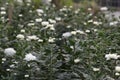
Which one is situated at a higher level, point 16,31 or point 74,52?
point 16,31

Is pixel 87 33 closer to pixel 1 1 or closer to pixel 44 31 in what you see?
pixel 44 31

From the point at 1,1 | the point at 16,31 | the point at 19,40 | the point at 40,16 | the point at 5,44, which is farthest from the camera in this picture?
the point at 1,1

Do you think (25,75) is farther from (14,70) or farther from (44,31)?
(44,31)

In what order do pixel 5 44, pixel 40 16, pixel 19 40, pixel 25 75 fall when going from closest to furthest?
pixel 25 75 < pixel 19 40 < pixel 5 44 < pixel 40 16

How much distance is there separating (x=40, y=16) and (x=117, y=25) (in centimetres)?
118

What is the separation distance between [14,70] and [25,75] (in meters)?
0.16

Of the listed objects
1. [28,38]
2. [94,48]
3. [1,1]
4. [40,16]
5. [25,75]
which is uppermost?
[1,1]

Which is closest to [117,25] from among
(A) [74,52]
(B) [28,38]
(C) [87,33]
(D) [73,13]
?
(C) [87,33]

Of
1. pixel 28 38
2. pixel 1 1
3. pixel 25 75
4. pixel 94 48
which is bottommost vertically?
pixel 25 75

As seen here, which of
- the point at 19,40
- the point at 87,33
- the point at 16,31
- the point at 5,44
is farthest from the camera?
the point at 16,31

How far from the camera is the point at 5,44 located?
3.89 metres

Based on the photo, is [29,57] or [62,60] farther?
[62,60]

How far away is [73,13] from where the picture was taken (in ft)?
17.9

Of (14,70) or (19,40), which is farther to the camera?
(19,40)
